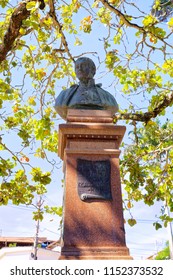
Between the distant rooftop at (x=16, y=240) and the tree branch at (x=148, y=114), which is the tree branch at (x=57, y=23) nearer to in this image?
the tree branch at (x=148, y=114)

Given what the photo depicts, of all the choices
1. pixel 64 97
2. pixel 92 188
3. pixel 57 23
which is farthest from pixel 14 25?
pixel 92 188

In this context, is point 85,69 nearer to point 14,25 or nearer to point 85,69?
point 85,69

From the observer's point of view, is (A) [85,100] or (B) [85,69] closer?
(A) [85,100]

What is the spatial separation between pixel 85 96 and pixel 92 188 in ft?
5.15

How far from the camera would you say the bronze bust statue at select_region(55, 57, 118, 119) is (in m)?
5.22

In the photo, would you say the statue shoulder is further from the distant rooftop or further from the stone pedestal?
the distant rooftop

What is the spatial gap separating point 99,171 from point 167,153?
3.20 meters

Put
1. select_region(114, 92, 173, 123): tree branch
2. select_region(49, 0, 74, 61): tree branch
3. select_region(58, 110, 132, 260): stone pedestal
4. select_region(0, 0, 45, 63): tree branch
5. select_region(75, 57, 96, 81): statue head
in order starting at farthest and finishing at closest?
select_region(114, 92, 173, 123): tree branch
select_region(49, 0, 74, 61): tree branch
select_region(0, 0, 45, 63): tree branch
select_region(75, 57, 96, 81): statue head
select_region(58, 110, 132, 260): stone pedestal

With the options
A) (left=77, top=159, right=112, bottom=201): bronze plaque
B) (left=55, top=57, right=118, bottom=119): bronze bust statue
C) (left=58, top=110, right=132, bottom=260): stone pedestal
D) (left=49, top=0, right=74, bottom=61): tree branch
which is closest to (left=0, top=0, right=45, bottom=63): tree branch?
(left=49, top=0, right=74, bottom=61): tree branch

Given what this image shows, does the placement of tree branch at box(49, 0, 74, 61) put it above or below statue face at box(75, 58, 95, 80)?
above

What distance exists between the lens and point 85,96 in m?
5.27

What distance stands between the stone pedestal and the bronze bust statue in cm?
22

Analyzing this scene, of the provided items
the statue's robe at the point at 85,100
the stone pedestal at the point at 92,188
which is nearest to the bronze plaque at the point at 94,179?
the stone pedestal at the point at 92,188

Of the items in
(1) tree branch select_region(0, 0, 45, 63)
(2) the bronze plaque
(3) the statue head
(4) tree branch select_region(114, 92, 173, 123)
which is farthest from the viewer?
(4) tree branch select_region(114, 92, 173, 123)
